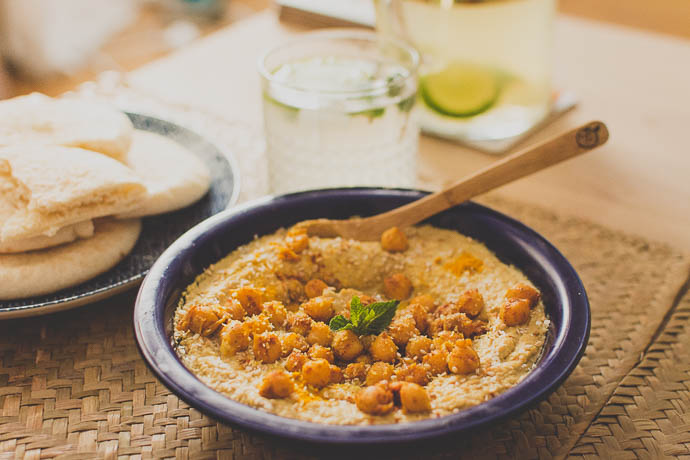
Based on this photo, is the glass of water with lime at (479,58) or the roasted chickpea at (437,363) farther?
the glass of water with lime at (479,58)

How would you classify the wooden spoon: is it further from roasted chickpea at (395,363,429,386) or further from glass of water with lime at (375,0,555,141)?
glass of water with lime at (375,0,555,141)

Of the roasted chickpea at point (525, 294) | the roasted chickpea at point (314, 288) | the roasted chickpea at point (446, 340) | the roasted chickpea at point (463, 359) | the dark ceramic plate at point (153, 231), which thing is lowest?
the dark ceramic plate at point (153, 231)

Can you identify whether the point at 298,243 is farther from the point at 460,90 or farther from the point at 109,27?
the point at 109,27

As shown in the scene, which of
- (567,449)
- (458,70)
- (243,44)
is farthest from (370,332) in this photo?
(243,44)

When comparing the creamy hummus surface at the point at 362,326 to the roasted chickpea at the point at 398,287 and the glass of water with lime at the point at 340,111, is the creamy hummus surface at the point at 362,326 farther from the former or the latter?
the glass of water with lime at the point at 340,111

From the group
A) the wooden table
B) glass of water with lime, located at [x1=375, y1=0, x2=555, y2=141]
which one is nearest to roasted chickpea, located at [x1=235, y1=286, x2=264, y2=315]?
the wooden table

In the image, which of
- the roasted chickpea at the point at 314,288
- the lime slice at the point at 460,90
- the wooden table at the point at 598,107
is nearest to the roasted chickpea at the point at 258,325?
the roasted chickpea at the point at 314,288
